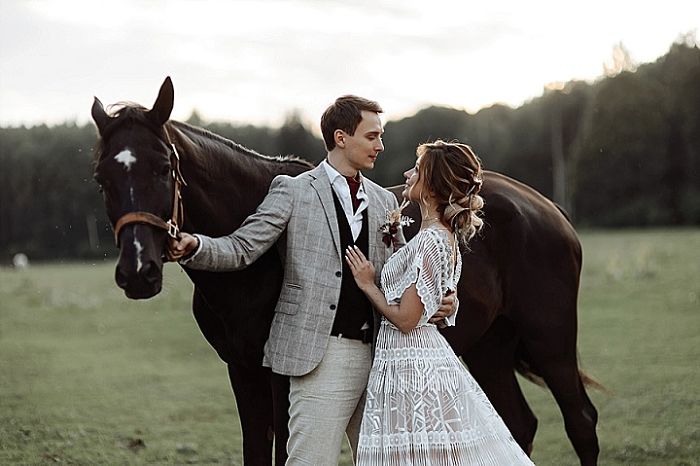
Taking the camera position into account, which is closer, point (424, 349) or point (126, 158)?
point (126, 158)

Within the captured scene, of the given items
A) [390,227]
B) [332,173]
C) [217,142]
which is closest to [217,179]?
[217,142]

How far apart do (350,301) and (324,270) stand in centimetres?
18

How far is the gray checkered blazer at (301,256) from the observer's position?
3.24 meters

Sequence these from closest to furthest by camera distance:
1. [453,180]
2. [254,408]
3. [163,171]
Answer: [163,171], [453,180], [254,408]

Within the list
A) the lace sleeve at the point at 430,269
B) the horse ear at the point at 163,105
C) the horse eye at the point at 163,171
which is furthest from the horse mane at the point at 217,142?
the lace sleeve at the point at 430,269

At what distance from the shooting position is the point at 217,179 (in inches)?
140

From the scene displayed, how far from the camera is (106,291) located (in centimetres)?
1855

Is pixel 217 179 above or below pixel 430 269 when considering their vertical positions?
above

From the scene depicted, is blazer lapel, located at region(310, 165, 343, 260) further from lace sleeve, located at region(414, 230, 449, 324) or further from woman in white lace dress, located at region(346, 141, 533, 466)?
lace sleeve, located at region(414, 230, 449, 324)

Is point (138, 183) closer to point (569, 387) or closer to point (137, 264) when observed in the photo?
point (137, 264)

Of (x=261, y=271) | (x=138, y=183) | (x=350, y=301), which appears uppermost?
(x=138, y=183)

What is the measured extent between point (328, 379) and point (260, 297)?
512mm

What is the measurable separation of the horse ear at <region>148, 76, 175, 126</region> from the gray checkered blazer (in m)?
0.48

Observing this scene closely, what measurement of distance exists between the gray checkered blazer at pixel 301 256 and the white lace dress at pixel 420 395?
0.22 metres
